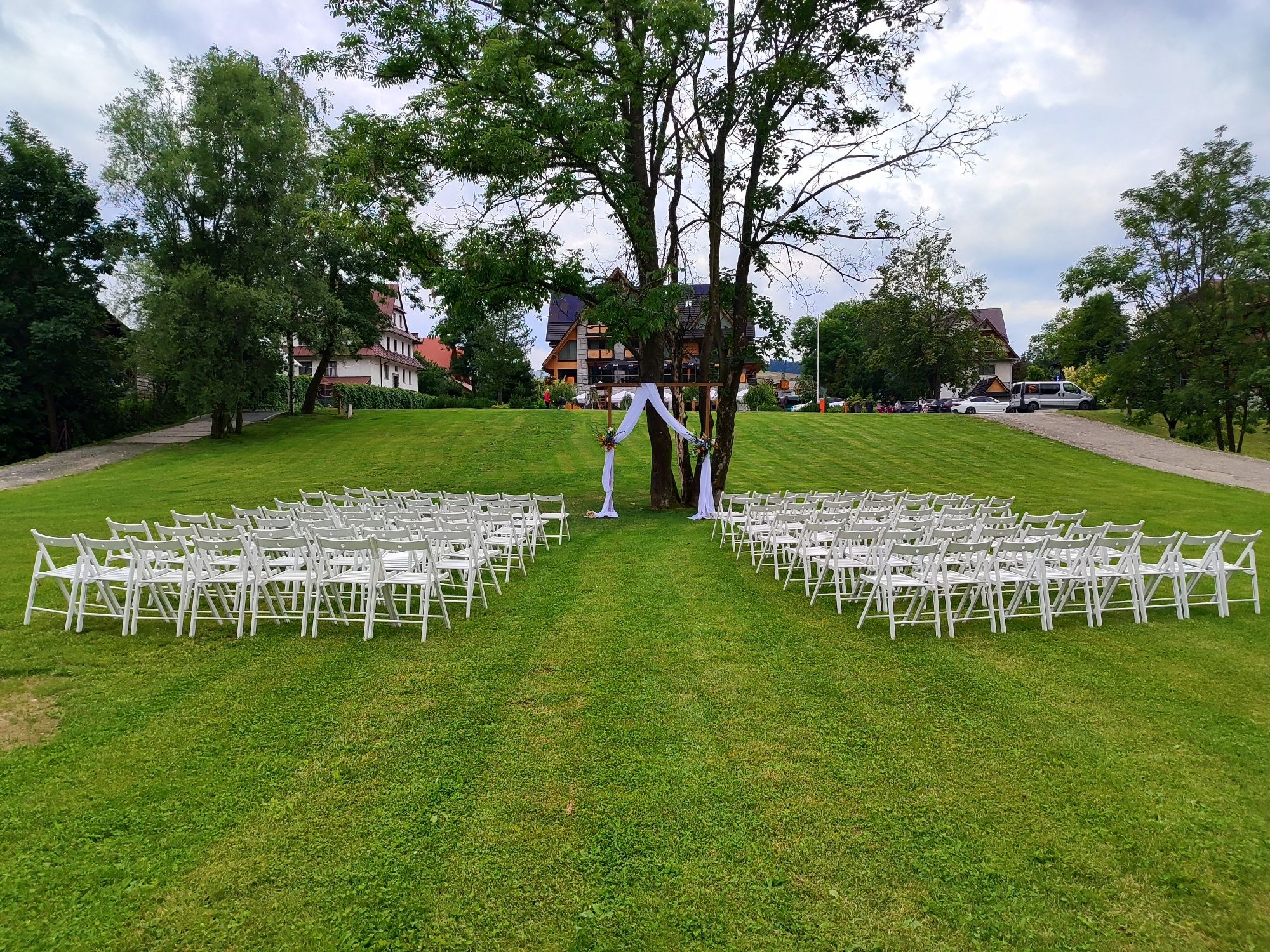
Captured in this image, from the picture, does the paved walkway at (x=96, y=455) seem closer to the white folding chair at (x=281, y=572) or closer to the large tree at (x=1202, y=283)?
the white folding chair at (x=281, y=572)

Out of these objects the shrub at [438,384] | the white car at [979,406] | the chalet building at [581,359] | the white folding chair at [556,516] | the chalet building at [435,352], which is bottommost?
the white folding chair at [556,516]

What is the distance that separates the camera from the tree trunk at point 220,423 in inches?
1104

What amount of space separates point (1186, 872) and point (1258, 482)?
2187 cm

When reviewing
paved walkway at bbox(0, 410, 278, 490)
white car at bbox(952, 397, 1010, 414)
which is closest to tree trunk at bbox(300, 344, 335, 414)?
paved walkway at bbox(0, 410, 278, 490)

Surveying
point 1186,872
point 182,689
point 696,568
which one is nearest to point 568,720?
point 182,689

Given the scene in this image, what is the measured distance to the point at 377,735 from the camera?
170 inches

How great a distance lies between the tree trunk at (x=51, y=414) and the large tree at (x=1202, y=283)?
4195 cm

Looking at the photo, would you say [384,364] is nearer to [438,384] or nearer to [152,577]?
[438,384]

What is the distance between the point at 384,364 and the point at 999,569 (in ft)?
164

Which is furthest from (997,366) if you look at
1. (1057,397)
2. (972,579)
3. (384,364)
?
(972,579)

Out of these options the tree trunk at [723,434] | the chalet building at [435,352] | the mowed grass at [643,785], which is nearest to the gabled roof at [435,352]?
the chalet building at [435,352]

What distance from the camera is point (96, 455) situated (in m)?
25.7

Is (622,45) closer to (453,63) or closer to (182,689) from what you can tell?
(453,63)

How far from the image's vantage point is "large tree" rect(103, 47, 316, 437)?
85.1ft
